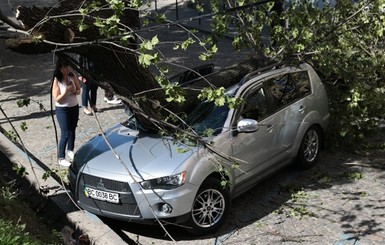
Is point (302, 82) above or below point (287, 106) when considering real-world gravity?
above

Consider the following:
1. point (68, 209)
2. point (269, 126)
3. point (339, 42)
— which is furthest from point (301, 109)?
point (68, 209)

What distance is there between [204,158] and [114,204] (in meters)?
1.17

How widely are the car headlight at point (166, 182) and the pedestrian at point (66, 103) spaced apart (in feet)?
8.67

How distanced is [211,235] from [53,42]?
2.93 metres

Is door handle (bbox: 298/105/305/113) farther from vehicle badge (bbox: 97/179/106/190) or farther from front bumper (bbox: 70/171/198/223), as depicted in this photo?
vehicle badge (bbox: 97/179/106/190)

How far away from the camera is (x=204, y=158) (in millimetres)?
6730

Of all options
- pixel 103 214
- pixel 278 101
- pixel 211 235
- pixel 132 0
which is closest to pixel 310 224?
pixel 211 235

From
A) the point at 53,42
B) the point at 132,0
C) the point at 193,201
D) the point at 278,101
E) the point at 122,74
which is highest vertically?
the point at 132,0

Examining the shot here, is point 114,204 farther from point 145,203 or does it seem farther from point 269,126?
point 269,126

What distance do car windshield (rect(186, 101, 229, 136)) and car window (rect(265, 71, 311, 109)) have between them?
2.98ft

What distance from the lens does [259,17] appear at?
9.87 m

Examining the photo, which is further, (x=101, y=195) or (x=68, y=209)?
(x=68, y=209)

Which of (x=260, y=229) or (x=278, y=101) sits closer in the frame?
(x=260, y=229)

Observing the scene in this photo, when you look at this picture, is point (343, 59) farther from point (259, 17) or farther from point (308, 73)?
point (259, 17)
